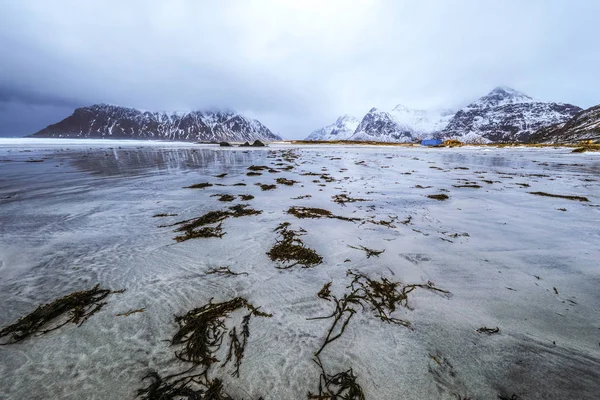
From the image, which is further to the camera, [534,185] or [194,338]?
[534,185]

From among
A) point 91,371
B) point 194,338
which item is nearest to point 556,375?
point 194,338

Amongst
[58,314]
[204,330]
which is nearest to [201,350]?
[204,330]

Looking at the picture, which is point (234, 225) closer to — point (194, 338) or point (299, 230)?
point (299, 230)

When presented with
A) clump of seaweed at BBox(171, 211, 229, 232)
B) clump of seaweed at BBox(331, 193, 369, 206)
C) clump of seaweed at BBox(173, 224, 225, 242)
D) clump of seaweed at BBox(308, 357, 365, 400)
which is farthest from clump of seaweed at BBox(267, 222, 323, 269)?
clump of seaweed at BBox(331, 193, 369, 206)

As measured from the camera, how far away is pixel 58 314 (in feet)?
8.27

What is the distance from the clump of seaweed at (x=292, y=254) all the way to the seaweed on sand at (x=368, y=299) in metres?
0.63

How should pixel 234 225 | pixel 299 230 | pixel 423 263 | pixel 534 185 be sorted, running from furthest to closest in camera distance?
1. pixel 534 185
2. pixel 234 225
3. pixel 299 230
4. pixel 423 263

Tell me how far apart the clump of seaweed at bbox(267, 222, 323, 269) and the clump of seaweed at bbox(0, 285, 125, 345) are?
217 cm

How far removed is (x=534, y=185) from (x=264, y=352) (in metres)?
12.2

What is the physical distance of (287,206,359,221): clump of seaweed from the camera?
5625mm

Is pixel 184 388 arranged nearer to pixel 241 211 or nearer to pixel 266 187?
pixel 241 211

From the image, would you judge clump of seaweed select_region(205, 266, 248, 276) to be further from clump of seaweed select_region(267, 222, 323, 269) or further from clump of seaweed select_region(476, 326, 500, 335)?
clump of seaweed select_region(476, 326, 500, 335)

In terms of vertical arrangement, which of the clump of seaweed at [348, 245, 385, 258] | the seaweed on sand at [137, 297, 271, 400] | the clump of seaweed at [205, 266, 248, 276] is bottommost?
the seaweed on sand at [137, 297, 271, 400]

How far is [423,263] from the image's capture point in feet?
11.6
